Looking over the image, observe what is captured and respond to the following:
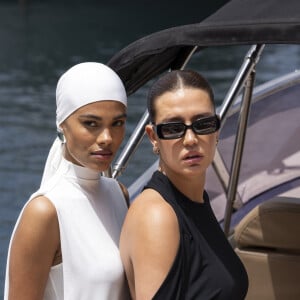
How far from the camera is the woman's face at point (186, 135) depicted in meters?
1.83

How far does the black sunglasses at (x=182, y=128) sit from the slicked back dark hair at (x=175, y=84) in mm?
40

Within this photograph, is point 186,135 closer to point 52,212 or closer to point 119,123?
point 119,123

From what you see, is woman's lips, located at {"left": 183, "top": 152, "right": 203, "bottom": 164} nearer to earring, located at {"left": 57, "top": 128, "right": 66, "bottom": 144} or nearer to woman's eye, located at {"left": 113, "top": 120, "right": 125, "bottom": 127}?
woman's eye, located at {"left": 113, "top": 120, "right": 125, "bottom": 127}

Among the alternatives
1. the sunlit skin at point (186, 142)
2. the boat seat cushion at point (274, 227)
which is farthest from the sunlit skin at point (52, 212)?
the boat seat cushion at point (274, 227)

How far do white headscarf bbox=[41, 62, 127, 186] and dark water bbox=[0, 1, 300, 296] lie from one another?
5.77 metres

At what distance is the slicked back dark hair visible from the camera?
184cm

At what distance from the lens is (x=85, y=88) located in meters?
1.90

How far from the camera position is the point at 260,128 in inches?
176

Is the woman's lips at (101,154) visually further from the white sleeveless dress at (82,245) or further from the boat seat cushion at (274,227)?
the boat seat cushion at (274,227)

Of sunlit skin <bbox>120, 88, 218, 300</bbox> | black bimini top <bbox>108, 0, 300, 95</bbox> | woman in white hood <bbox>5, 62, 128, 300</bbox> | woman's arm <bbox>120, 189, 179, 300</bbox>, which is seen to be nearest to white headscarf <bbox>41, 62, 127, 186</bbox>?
woman in white hood <bbox>5, 62, 128, 300</bbox>

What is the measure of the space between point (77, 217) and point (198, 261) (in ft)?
0.91

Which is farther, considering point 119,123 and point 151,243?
point 119,123

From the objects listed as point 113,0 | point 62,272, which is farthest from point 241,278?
point 113,0

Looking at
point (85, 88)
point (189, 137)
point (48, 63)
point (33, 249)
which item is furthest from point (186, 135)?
point (48, 63)
